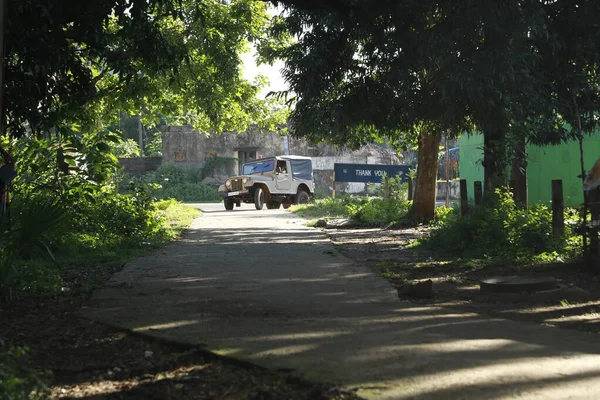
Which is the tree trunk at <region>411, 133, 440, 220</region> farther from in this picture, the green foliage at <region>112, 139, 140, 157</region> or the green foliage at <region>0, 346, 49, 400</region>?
the green foliage at <region>0, 346, 49, 400</region>

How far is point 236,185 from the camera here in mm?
30562

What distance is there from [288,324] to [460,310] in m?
1.75

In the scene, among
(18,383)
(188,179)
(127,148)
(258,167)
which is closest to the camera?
(18,383)

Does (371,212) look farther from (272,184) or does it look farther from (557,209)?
(272,184)

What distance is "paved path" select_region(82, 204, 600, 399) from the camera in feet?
12.4

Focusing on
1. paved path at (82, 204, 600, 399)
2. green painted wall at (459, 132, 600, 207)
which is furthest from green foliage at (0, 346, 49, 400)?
green painted wall at (459, 132, 600, 207)

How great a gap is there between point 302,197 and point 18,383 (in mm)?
30199

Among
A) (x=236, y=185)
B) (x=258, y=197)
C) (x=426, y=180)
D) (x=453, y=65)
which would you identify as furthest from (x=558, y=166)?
(x=453, y=65)

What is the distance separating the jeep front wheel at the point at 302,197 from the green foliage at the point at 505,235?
2125 cm

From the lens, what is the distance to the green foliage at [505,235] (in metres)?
9.72

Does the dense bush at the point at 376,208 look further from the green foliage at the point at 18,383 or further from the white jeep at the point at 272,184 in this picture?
the green foliage at the point at 18,383

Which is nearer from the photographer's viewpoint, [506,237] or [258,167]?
[506,237]

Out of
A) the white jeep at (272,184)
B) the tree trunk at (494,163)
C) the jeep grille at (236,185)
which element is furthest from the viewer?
the white jeep at (272,184)

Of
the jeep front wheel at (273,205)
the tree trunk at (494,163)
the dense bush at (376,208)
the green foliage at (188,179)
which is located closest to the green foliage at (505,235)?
the tree trunk at (494,163)
